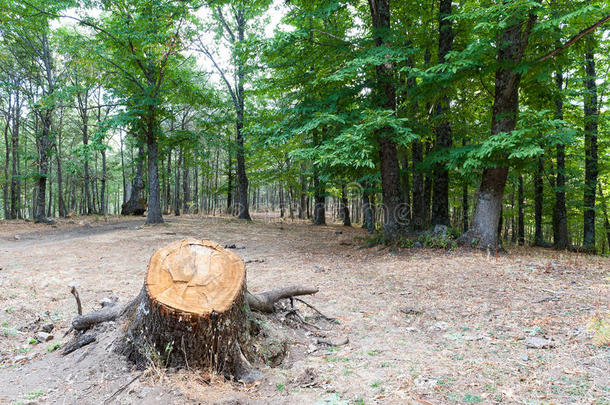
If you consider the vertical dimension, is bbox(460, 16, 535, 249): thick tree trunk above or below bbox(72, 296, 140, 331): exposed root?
above

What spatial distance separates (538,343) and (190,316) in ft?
11.8

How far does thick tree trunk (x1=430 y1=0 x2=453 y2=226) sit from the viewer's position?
401 inches

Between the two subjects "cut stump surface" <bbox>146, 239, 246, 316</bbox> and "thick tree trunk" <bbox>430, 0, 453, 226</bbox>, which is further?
"thick tree trunk" <bbox>430, 0, 453, 226</bbox>

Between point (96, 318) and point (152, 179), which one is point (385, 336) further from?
point (152, 179)

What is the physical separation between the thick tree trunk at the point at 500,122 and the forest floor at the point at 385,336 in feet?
2.19

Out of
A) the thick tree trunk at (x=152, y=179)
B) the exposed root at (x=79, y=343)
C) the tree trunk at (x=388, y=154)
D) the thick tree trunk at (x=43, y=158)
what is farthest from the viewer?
the thick tree trunk at (x=43, y=158)

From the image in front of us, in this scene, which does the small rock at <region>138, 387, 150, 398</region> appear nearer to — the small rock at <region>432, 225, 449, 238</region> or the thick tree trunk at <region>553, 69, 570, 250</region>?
the small rock at <region>432, 225, 449, 238</region>

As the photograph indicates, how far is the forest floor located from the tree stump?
17cm

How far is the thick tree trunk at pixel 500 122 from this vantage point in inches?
317

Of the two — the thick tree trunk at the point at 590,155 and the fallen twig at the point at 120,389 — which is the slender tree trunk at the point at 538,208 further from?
the fallen twig at the point at 120,389

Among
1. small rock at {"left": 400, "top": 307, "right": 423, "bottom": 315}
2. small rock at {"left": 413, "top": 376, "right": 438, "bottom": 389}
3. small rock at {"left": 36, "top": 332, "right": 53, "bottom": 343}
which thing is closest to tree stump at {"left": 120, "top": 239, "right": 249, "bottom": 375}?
small rock at {"left": 413, "top": 376, "right": 438, "bottom": 389}

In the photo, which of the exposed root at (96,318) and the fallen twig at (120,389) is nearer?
the fallen twig at (120,389)

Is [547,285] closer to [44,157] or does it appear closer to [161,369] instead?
[161,369]

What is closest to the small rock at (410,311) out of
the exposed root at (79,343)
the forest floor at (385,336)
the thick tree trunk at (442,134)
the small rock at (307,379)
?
the forest floor at (385,336)
